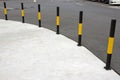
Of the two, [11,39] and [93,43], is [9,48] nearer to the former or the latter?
[11,39]

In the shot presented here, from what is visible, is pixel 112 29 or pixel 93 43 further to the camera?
pixel 93 43

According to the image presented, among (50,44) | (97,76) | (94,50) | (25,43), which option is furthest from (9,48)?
(97,76)

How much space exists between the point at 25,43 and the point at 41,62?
190 cm

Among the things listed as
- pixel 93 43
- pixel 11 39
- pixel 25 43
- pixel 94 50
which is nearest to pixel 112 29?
pixel 94 50

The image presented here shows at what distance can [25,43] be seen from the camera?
7059mm

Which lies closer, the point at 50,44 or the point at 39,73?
the point at 39,73

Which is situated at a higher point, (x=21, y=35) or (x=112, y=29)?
(x=112, y=29)

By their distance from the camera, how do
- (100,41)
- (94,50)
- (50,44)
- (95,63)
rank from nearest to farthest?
(95,63), (94,50), (50,44), (100,41)

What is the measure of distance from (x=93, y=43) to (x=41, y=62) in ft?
8.38

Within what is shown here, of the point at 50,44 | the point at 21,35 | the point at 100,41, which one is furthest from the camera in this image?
the point at 21,35

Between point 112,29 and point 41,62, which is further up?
point 112,29

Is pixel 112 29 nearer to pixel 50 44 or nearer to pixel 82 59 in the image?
pixel 82 59

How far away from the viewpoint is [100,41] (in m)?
7.47

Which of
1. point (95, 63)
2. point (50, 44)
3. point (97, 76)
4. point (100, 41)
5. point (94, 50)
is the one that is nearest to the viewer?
point (97, 76)
